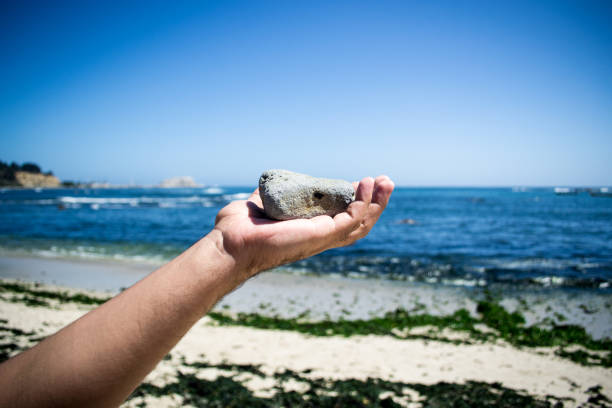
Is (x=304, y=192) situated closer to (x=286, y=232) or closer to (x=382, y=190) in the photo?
(x=382, y=190)

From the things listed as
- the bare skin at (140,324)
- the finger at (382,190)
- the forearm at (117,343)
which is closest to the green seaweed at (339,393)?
the finger at (382,190)

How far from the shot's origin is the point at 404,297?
424 inches

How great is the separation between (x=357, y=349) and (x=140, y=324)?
19.9ft

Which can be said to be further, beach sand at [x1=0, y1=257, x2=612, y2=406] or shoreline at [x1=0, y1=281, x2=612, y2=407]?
beach sand at [x1=0, y1=257, x2=612, y2=406]

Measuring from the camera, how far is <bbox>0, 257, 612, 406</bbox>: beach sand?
549cm

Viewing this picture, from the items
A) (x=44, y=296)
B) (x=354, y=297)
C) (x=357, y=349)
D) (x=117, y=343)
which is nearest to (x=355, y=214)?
(x=117, y=343)

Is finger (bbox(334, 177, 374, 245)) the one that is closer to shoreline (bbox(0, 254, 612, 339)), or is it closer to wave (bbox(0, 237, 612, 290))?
shoreline (bbox(0, 254, 612, 339))

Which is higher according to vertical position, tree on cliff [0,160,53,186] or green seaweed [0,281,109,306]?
tree on cliff [0,160,53,186]

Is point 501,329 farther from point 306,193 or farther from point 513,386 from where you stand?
point 306,193

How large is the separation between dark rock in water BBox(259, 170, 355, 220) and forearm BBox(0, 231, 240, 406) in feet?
3.27

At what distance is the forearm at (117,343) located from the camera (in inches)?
50.4

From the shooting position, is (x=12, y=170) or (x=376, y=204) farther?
(x=12, y=170)

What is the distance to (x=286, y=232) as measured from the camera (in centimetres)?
196

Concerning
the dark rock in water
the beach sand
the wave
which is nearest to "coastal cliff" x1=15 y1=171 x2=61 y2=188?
the wave
